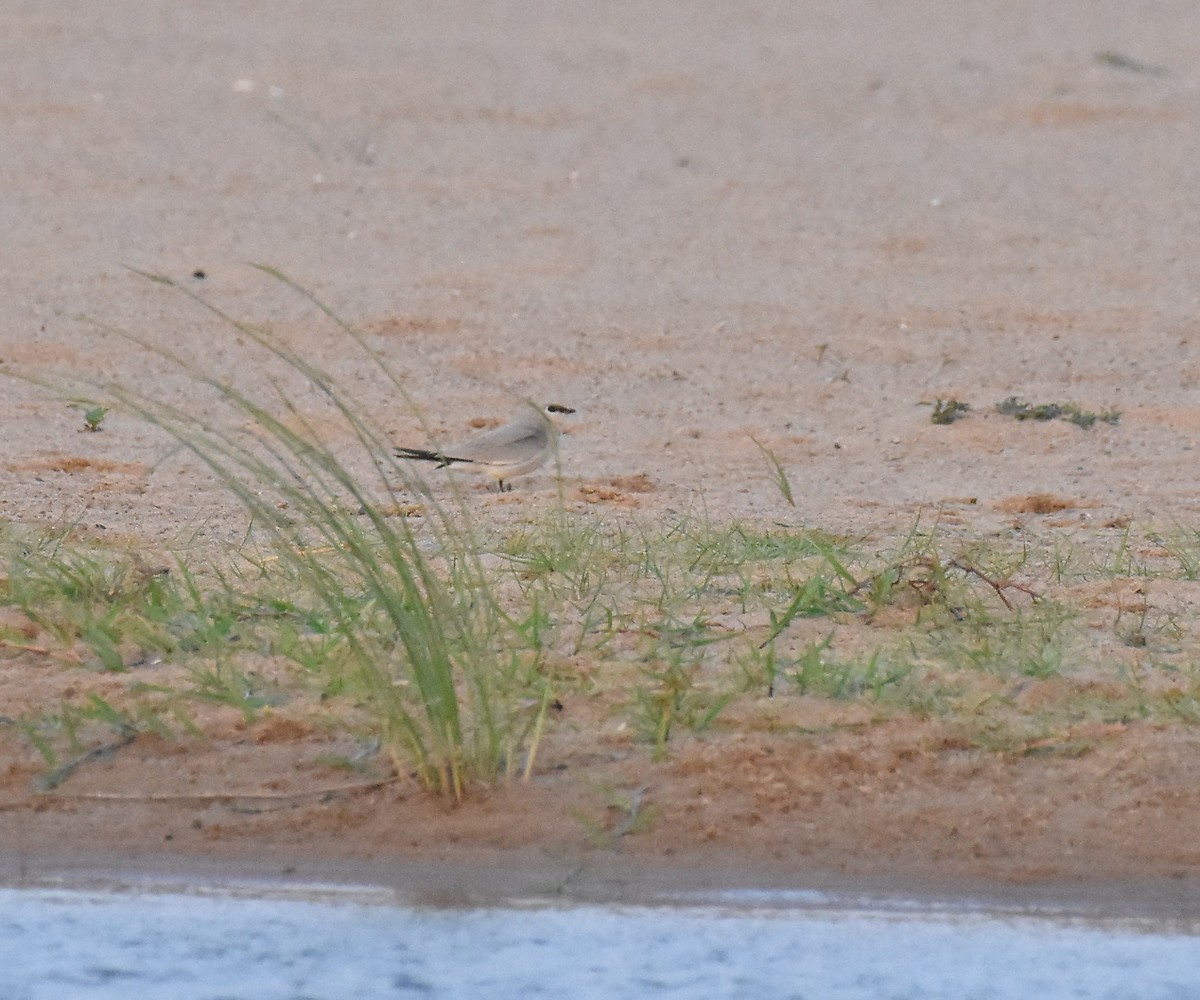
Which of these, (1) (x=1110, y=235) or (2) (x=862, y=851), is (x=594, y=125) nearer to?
(1) (x=1110, y=235)

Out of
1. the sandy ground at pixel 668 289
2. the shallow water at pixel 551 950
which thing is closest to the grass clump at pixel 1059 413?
the sandy ground at pixel 668 289

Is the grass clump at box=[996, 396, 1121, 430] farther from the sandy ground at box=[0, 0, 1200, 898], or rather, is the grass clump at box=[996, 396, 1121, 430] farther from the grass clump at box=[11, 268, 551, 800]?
the grass clump at box=[11, 268, 551, 800]

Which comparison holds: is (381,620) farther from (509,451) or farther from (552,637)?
(509,451)

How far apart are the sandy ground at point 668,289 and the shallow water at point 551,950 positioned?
0.15m

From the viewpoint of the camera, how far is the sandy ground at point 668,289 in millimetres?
3496

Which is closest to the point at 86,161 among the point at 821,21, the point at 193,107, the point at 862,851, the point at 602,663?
the point at 193,107

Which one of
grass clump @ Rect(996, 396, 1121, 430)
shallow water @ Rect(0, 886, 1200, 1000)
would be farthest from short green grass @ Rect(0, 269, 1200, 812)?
grass clump @ Rect(996, 396, 1121, 430)

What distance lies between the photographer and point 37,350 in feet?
23.5

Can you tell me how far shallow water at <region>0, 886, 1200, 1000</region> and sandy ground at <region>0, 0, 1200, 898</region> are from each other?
0.15 m

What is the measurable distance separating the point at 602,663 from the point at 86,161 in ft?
20.5

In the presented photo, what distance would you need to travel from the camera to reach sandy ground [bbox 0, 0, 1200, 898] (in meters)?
3.50

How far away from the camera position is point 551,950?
313cm

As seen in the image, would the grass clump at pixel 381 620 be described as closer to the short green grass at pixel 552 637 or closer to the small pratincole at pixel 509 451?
the short green grass at pixel 552 637

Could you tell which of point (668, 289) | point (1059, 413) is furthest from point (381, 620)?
point (668, 289)
